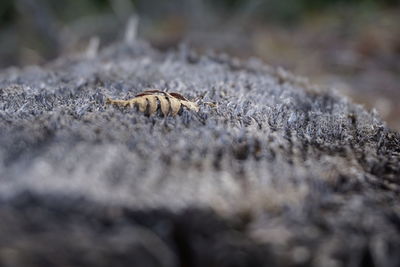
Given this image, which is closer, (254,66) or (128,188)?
(128,188)

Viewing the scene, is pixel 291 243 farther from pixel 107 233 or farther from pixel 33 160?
pixel 33 160

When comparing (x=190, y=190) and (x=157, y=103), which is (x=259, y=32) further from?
(x=190, y=190)

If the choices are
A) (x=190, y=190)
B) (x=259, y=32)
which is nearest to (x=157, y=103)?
(x=190, y=190)

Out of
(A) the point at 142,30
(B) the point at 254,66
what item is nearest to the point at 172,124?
(B) the point at 254,66

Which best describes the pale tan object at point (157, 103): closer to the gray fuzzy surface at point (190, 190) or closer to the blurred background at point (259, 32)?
the gray fuzzy surface at point (190, 190)

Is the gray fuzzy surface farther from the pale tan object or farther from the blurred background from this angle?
the blurred background

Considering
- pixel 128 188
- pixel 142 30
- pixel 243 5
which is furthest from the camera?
pixel 243 5

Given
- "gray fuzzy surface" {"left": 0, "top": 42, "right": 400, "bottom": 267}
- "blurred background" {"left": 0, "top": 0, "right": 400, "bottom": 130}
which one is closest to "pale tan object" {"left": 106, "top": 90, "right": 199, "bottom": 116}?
"gray fuzzy surface" {"left": 0, "top": 42, "right": 400, "bottom": 267}
